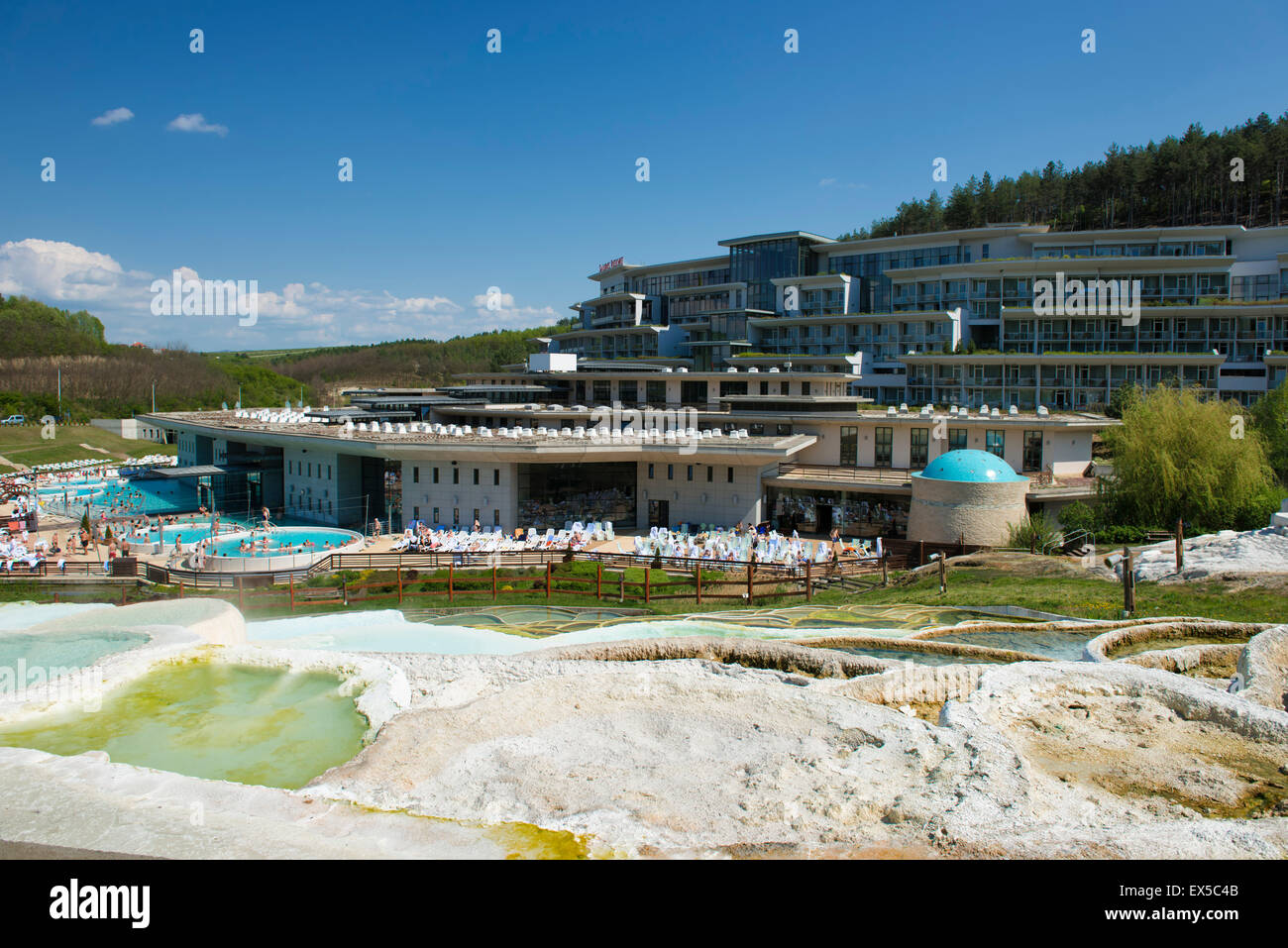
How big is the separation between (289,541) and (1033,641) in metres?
30.6

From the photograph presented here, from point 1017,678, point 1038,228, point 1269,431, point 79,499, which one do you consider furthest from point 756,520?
point 79,499

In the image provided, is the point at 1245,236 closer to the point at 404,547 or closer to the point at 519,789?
the point at 404,547

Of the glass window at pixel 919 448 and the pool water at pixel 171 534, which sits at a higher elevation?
the glass window at pixel 919 448

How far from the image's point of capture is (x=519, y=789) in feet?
29.2

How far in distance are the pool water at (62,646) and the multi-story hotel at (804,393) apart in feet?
71.5

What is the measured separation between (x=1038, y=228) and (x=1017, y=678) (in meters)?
57.0

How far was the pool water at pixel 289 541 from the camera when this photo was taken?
3312cm

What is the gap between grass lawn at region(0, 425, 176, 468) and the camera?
247ft

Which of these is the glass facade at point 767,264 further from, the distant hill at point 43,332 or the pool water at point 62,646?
the distant hill at point 43,332

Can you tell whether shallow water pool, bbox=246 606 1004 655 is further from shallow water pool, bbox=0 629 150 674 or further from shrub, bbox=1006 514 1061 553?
shrub, bbox=1006 514 1061 553

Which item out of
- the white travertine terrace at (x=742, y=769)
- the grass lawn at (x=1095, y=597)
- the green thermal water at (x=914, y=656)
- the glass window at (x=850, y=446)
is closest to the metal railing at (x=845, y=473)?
the glass window at (x=850, y=446)

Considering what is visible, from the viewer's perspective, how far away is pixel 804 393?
46.3 m

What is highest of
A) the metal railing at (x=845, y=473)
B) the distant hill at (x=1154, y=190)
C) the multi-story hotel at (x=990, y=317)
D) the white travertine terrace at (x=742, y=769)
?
the distant hill at (x=1154, y=190)

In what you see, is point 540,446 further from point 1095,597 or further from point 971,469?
point 1095,597
